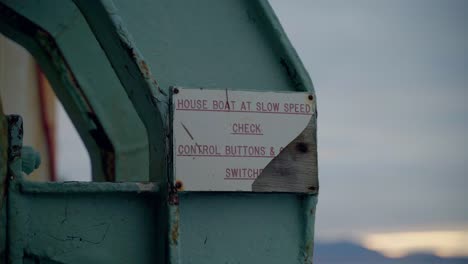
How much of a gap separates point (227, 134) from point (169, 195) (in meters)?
0.28

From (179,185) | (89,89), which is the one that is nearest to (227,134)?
(179,185)

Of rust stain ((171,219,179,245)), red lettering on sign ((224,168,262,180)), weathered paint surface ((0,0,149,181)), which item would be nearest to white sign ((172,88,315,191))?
red lettering on sign ((224,168,262,180))

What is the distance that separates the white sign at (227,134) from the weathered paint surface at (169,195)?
0.14 ft

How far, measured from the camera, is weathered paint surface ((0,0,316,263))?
236 centimetres

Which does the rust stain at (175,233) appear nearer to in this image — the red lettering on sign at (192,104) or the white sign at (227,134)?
the white sign at (227,134)

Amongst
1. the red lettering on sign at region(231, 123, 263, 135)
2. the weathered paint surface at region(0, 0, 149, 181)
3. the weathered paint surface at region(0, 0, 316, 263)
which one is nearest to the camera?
the weathered paint surface at region(0, 0, 316, 263)

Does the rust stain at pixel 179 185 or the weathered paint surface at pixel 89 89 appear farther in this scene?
the weathered paint surface at pixel 89 89

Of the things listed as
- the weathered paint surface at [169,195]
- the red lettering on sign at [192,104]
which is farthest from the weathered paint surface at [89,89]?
the red lettering on sign at [192,104]

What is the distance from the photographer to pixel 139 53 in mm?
2469

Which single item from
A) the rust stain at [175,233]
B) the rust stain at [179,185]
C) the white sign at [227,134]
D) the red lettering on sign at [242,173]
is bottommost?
the rust stain at [175,233]

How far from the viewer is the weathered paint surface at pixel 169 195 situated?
2.36 metres

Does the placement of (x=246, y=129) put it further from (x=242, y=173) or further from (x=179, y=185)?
(x=179, y=185)

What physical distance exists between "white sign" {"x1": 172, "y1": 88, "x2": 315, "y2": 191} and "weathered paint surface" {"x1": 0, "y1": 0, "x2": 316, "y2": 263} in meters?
0.04

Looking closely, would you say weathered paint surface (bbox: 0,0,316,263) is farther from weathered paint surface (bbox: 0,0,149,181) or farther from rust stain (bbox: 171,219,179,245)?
weathered paint surface (bbox: 0,0,149,181)
